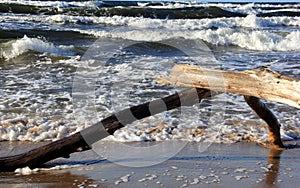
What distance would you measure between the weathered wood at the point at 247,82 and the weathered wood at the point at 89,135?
11 cm

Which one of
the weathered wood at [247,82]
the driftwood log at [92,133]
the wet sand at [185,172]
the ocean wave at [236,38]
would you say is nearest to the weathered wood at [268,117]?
the wet sand at [185,172]

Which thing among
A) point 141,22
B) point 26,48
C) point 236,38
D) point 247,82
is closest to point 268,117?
point 247,82

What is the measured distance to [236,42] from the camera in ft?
46.9

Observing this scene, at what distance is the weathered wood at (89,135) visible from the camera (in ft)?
10.6

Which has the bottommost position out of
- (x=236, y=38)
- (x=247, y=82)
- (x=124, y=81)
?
(x=124, y=81)

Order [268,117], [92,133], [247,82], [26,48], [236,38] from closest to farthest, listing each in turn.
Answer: [247,82]
[92,133]
[268,117]
[26,48]
[236,38]

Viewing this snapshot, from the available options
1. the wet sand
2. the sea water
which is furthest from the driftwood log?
the sea water

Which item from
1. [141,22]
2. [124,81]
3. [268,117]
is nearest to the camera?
[268,117]

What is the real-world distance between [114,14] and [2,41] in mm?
13605

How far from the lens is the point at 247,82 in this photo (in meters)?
2.97

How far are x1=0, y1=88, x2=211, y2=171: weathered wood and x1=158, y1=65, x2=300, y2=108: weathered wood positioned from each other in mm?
108

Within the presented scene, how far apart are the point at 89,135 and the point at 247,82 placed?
1305 mm

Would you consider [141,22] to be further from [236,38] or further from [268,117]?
[268,117]

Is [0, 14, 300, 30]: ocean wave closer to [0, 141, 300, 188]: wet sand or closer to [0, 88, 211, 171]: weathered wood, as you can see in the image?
[0, 141, 300, 188]: wet sand
